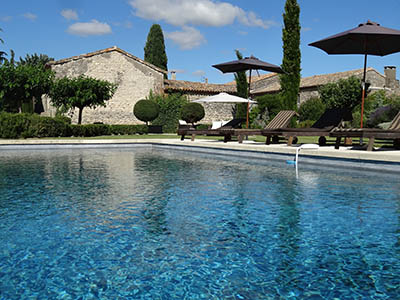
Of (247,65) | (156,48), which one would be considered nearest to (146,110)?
(247,65)

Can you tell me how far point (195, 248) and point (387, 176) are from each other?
6.02m

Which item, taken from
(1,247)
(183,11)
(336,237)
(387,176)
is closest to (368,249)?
(336,237)

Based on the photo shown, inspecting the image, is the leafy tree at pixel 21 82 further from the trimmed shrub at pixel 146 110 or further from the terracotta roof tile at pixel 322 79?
the terracotta roof tile at pixel 322 79

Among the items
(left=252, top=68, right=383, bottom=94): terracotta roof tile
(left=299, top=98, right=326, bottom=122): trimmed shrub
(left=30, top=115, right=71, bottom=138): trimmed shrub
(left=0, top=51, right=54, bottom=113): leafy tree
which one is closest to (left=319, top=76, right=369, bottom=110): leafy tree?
(left=299, top=98, right=326, bottom=122): trimmed shrub

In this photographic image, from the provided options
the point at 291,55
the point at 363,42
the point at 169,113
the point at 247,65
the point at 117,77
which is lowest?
the point at 169,113

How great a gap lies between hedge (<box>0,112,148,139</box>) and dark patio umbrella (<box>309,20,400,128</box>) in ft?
42.5

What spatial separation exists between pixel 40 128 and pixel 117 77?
1317 centimetres

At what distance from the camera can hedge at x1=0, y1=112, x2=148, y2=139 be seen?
17547 millimetres

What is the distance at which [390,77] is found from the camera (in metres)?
37.1

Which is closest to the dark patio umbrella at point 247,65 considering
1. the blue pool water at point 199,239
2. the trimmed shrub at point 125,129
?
the blue pool water at point 199,239

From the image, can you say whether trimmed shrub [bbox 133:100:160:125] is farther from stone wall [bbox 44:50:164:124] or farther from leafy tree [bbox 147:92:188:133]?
stone wall [bbox 44:50:164:124]

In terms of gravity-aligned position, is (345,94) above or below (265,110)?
above

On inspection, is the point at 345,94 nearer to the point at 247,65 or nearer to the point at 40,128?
the point at 247,65

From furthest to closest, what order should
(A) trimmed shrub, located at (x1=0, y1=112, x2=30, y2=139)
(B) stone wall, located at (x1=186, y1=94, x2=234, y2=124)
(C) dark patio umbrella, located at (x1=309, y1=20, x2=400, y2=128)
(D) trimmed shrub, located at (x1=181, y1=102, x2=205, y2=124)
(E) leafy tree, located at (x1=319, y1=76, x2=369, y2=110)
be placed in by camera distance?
(B) stone wall, located at (x1=186, y1=94, x2=234, y2=124) < (E) leafy tree, located at (x1=319, y1=76, x2=369, y2=110) < (D) trimmed shrub, located at (x1=181, y1=102, x2=205, y2=124) < (A) trimmed shrub, located at (x1=0, y1=112, x2=30, y2=139) < (C) dark patio umbrella, located at (x1=309, y1=20, x2=400, y2=128)
